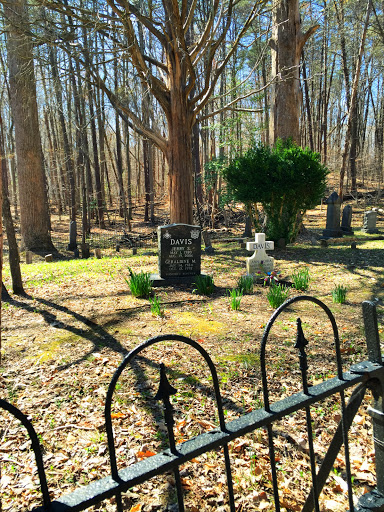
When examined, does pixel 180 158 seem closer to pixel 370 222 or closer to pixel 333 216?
pixel 333 216

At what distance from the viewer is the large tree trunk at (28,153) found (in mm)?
11625

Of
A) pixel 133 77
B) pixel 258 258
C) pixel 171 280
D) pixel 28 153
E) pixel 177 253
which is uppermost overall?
pixel 133 77

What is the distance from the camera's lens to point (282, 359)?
3.81 meters

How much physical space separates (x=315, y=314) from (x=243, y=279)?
56.5 inches

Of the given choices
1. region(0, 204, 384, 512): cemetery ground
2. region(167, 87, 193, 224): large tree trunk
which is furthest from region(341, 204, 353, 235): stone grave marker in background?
region(0, 204, 384, 512): cemetery ground

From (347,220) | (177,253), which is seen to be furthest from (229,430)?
(347,220)

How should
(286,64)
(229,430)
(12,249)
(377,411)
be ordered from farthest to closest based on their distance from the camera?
(286,64) < (12,249) < (377,411) < (229,430)

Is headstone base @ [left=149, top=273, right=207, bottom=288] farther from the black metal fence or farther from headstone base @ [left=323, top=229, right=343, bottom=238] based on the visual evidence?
headstone base @ [left=323, top=229, right=343, bottom=238]

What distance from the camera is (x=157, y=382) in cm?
343

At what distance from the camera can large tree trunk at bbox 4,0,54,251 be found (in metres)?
11.6

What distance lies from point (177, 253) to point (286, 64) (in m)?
8.55

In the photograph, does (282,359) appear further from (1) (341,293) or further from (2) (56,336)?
(2) (56,336)

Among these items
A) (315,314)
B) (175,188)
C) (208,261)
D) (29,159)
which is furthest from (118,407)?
(29,159)

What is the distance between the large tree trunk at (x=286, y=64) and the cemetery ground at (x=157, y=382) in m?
7.26
